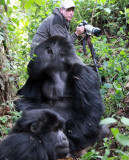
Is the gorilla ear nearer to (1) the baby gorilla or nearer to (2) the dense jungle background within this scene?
(1) the baby gorilla

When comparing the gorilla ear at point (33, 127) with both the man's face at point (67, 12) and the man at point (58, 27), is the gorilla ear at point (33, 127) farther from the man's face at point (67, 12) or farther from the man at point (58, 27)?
the man's face at point (67, 12)

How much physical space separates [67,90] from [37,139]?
1345 mm

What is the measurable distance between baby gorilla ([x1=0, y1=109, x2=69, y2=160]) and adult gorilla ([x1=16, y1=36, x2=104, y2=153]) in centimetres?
64

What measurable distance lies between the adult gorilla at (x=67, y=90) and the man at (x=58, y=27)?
1564 mm

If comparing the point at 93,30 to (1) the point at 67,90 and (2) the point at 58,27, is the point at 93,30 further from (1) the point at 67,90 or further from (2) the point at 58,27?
(1) the point at 67,90

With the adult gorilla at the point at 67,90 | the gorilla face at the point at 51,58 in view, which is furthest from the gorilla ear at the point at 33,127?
the gorilla face at the point at 51,58

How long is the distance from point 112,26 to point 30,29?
264 centimetres

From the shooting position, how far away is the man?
18.7 feet

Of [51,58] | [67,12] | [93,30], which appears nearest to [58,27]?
[67,12]

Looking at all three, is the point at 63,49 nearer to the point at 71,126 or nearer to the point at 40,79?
the point at 40,79

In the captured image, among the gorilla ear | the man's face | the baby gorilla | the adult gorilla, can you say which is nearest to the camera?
the man's face

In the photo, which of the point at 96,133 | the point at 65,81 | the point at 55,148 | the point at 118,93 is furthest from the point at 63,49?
the point at 55,148

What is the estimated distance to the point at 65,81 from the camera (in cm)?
401

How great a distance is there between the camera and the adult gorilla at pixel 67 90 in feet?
12.2
